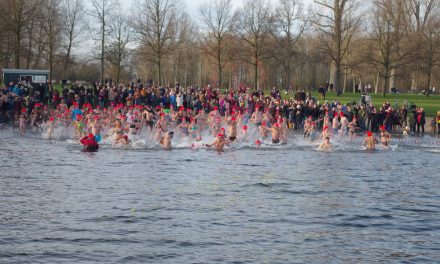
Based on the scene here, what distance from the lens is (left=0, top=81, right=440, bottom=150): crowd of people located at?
32.9 meters

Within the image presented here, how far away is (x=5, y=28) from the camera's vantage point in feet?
173

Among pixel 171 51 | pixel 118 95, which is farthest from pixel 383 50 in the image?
pixel 118 95

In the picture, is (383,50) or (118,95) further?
(383,50)

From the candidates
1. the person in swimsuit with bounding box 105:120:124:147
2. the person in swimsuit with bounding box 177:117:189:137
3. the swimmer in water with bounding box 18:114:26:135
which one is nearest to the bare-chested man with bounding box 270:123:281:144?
the person in swimsuit with bounding box 177:117:189:137

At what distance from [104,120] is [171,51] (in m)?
29.1

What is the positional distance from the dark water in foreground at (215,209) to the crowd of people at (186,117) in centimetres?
453

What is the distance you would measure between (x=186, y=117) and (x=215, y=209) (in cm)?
1748

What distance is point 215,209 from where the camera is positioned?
17.9 m

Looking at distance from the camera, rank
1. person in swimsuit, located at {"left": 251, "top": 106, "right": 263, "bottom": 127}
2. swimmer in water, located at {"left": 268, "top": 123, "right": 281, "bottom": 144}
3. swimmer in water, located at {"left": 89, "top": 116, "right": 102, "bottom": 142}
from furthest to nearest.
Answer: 1. person in swimsuit, located at {"left": 251, "top": 106, "right": 263, "bottom": 127}
2. swimmer in water, located at {"left": 268, "top": 123, "right": 281, "bottom": 144}
3. swimmer in water, located at {"left": 89, "top": 116, "right": 102, "bottom": 142}

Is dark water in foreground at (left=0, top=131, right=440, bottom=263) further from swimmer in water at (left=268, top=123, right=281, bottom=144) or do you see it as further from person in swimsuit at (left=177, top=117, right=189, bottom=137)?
person in swimsuit at (left=177, top=117, right=189, bottom=137)

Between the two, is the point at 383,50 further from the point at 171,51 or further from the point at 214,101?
the point at 214,101

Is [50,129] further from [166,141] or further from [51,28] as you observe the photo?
[51,28]

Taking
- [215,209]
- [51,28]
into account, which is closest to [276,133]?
[215,209]

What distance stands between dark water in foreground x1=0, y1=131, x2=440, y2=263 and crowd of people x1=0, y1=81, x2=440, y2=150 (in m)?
4.53
